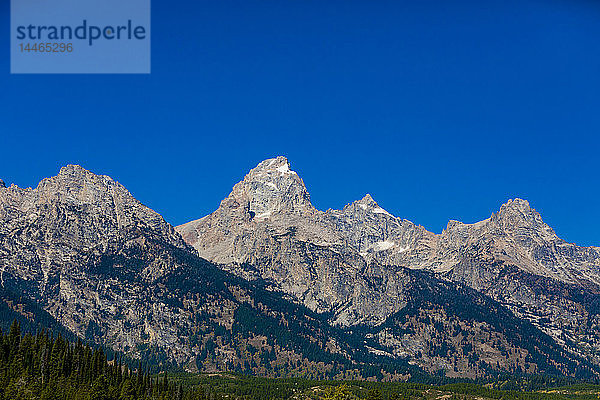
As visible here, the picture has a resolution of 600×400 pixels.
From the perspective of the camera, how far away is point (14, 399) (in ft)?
515

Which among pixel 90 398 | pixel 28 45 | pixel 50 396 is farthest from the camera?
pixel 90 398

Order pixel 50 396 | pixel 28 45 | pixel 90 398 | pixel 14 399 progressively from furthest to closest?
pixel 90 398, pixel 50 396, pixel 14 399, pixel 28 45

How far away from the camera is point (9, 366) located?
7579 inches

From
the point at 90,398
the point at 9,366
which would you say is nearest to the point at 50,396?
the point at 90,398

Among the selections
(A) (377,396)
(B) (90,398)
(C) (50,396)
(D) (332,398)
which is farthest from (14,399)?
(A) (377,396)

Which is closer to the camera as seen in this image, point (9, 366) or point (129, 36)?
point (129, 36)

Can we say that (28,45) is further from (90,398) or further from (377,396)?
(377,396)

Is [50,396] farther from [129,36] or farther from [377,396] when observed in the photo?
[129,36]

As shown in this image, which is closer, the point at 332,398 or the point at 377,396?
the point at 332,398

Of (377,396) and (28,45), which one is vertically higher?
(28,45)

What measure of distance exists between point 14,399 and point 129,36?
351ft

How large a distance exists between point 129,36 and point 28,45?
15315 mm

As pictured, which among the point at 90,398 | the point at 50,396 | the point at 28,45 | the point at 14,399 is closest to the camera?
the point at 28,45

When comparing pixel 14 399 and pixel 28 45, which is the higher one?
pixel 28 45
